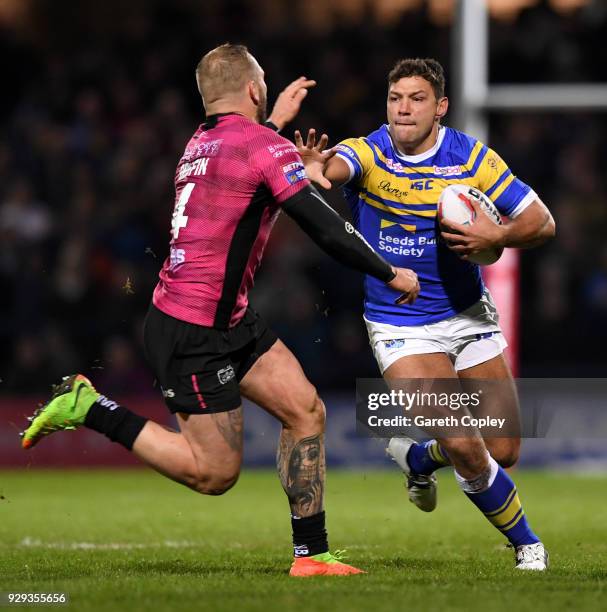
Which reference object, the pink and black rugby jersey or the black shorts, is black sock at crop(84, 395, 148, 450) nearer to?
the black shorts

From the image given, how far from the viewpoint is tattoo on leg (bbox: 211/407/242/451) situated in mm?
5816

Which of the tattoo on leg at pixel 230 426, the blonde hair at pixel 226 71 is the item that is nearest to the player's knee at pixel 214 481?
the tattoo on leg at pixel 230 426

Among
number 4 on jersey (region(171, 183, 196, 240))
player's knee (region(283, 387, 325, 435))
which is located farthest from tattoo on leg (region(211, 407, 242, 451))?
number 4 on jersey (region(171, 183, 196, 240))

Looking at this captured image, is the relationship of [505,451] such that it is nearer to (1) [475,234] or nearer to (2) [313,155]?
(1) [475,234]

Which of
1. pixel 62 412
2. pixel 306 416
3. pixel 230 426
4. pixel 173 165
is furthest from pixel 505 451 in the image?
pixel 173 165

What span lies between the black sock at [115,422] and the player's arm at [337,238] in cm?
116

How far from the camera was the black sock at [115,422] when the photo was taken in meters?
5.82

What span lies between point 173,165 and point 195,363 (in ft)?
31.0

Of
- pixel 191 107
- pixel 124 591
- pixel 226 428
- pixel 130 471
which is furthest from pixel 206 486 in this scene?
pixel 191 107

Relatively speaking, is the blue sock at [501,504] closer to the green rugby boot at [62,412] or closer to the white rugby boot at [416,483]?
the white rugby boot at [416,483]

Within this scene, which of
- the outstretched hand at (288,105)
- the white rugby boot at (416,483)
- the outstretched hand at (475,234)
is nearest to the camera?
the outstretched hand at (475,234)

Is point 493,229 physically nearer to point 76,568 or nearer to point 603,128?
point 76,568

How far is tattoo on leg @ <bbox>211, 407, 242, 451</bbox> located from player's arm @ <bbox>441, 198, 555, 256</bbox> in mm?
1350

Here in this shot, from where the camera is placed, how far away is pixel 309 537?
589cm
